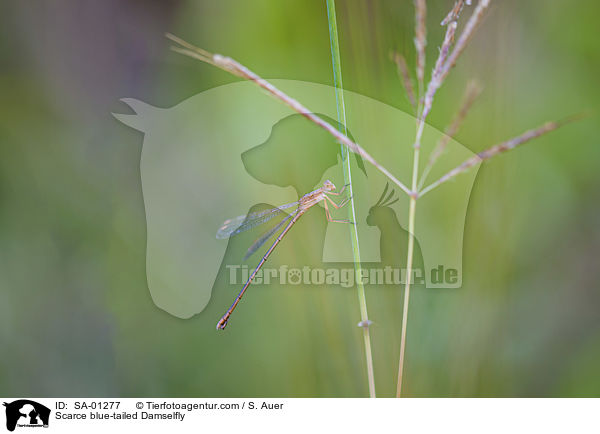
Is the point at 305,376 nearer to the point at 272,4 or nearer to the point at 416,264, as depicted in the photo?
Result: the point at 416,264

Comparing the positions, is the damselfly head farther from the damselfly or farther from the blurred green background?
the blurred green background

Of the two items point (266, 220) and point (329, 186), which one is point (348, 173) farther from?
point (266, 220)

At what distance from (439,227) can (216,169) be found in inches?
17.4

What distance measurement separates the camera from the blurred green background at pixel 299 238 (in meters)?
0.73

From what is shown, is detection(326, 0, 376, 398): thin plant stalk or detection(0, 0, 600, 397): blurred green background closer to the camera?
detection(326, 0, 376, 398): thin plant stalk

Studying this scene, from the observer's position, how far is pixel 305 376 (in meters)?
0.72

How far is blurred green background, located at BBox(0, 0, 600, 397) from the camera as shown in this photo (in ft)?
2.38
